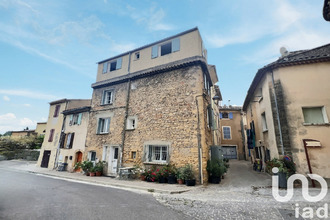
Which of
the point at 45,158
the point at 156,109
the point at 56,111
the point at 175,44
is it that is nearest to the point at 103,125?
the point at 156,109

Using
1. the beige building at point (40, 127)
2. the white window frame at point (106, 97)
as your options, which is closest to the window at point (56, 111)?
the white window frame at point (106, 97)

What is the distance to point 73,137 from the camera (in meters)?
15.8

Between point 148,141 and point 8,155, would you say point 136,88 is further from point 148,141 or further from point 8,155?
point 8,155

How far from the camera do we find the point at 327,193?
622cm

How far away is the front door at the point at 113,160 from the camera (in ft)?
39.3

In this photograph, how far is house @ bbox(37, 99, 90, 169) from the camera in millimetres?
17025

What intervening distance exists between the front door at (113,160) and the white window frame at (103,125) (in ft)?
5.83

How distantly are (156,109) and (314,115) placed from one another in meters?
9.14

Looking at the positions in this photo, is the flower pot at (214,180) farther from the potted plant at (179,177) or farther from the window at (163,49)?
the window at (163,49)

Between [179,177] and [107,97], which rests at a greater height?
[107,97]

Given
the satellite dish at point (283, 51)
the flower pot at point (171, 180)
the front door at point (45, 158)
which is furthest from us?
the front door at point (45, 158)

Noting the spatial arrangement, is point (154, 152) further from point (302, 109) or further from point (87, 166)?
point (302, 109)

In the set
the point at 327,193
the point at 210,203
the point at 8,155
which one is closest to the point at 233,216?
the point at 210,203

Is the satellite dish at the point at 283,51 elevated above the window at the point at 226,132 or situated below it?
above
